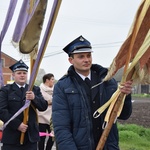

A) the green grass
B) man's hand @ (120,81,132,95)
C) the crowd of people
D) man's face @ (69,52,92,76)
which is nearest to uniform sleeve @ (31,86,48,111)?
the crowd of people

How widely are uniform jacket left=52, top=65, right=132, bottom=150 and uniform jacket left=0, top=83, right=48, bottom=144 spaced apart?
5.17 feet

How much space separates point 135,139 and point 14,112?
4438mm

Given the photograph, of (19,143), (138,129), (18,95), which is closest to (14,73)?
(18,95)

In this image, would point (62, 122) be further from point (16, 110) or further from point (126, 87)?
point (16, 110)

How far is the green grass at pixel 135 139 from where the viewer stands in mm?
8070

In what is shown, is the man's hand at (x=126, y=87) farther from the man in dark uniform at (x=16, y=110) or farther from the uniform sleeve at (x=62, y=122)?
the man in dark uniform at (x=16, y=110)

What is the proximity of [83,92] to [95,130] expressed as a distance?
0.33m

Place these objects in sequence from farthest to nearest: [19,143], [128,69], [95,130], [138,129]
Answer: [138,129]
[19,143]
[95,130]
[128,69]

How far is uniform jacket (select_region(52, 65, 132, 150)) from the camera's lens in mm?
3240

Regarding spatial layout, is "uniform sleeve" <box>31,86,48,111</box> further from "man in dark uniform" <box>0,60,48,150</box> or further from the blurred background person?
the blurred background person

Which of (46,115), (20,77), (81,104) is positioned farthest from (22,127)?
(46,115)

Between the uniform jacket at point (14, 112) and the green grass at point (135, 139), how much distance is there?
10.9ft

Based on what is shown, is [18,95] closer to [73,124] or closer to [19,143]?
[19,143]

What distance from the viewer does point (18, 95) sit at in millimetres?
4984
